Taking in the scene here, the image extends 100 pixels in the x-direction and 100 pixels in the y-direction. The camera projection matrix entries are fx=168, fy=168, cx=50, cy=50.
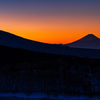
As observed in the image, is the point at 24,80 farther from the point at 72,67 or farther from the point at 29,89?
the point at 72,67

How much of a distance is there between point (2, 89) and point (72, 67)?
4758 mm

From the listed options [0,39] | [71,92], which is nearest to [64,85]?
[71,92]

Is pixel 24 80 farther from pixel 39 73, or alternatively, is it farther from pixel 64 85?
pixel 64 85

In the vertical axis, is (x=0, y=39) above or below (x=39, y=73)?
above

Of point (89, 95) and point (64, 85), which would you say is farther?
point (64, 85)

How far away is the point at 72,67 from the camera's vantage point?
34.7 feet

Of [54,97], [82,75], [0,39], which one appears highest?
[0,39]

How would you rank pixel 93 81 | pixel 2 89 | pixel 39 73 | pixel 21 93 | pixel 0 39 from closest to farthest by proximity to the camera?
pixel 21 93, pixel 2 89, pixel 93 81, pixel 39 73, pixel 0 39

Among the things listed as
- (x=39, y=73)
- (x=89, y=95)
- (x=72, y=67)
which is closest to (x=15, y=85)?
(x=39, y=73)

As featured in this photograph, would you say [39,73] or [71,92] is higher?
[39,73]

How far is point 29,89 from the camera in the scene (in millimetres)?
7441

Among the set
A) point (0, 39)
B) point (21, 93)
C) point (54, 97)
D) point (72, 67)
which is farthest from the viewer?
point (0, 39)

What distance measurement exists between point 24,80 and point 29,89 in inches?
32.5

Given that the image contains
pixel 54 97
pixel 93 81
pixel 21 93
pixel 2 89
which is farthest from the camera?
Result: pixel 93 81
